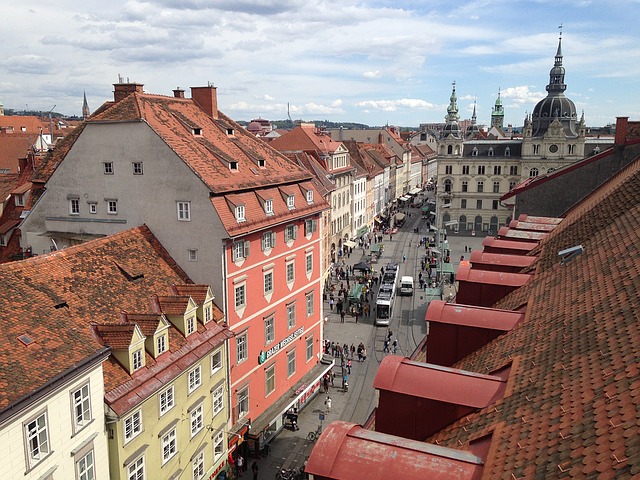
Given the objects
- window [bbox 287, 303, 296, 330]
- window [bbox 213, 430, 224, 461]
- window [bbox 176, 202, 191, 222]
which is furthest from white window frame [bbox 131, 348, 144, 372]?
window [bbox 287, 303, 296, 330]

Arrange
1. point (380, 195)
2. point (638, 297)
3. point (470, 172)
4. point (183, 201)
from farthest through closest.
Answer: point (380, 195)
point (470, 172)
point (183, 201)
point (638, 297)

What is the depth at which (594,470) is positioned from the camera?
18.5ft

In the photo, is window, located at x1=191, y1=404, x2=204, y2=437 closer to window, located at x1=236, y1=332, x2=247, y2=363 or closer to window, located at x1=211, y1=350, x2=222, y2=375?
window, located at x1=211, y1=350, x2=222, y2=375

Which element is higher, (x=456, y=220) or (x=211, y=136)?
(x=211, y=136)

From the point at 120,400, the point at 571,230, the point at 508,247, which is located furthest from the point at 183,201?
the point at 571,230

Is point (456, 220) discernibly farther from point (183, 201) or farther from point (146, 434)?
point (146, 434)

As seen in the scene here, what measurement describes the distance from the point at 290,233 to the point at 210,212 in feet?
22.3

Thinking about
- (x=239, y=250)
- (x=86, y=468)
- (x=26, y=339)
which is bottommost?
(x=86, y=468)

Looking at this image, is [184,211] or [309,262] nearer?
[184,211]

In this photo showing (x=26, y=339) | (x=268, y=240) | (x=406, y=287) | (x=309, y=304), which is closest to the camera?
(x=26, y=339)

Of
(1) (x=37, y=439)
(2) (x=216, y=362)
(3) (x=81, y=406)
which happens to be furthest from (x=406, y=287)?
(1) (x=37, y=439)

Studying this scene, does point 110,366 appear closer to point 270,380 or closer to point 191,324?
point 191,324

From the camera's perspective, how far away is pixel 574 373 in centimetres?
805

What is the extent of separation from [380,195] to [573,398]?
9077cm
